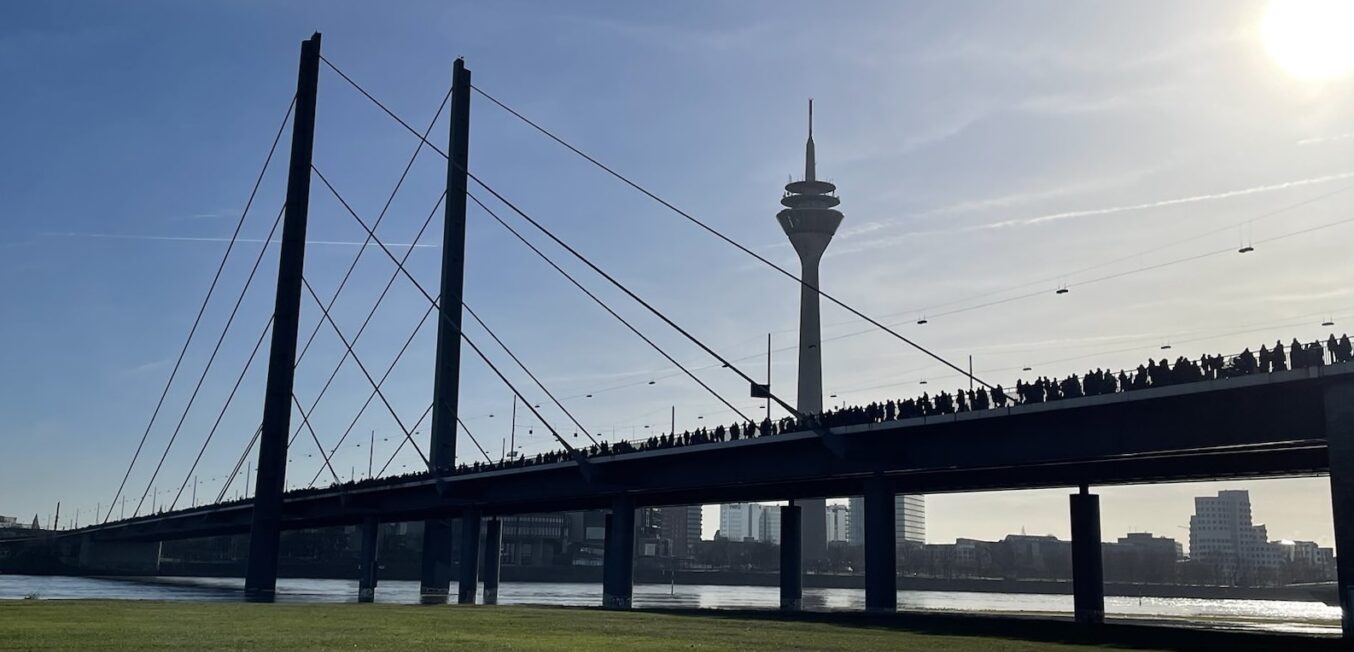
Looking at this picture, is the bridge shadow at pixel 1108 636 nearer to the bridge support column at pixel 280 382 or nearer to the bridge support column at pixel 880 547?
the bridge support column at pixel 880 547

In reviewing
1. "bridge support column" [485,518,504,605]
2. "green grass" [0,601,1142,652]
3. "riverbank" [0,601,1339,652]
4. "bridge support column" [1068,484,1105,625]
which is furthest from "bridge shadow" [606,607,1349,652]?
"bridge support column" [485,518,504,605]

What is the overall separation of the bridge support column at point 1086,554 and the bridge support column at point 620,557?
28026mm

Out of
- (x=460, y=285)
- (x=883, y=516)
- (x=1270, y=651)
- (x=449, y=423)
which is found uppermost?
(x=460, y=285)

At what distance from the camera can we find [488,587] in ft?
360

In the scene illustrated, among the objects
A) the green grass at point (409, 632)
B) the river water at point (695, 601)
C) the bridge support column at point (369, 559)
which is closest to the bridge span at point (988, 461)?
the bridge support column at point (369, 559)

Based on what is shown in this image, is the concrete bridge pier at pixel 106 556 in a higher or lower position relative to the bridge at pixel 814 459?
lower

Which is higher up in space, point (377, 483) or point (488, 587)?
point (377, 483)

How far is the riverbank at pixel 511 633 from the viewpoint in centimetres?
2933

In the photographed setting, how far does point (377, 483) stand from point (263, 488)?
773 inches

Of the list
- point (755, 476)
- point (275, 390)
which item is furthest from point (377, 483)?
point (755, 476)

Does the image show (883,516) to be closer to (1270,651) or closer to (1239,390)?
(1239,390)

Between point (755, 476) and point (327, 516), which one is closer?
point (755, 476)

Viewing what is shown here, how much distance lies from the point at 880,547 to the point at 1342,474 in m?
26.6

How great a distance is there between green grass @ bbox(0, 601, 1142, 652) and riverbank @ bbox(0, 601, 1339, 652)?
0.03m
